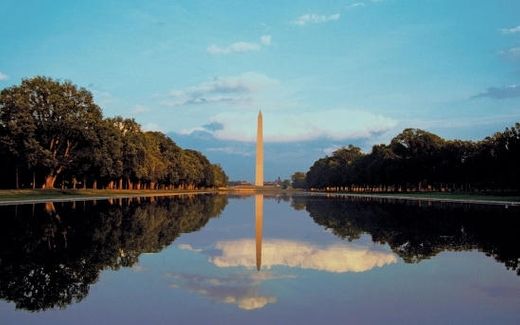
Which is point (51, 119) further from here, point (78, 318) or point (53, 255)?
point (78, 318)

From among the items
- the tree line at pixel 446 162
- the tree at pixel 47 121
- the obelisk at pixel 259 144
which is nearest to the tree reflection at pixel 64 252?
the tree at pixel 47 121

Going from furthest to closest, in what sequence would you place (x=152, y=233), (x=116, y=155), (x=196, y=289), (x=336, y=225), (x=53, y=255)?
1. (x=116, y=155)
2. (x=336, y=225)
3. (x=152, y=233)
4. (x=53, y=255)
5. (x=196, y=289)

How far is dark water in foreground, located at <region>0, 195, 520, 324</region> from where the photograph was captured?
7.86 m

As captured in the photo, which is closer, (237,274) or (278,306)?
(278,306)

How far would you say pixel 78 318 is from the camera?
7527 millimetres

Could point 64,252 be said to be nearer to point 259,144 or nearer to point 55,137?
point 55,137

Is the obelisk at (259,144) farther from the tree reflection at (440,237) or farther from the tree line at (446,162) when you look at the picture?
the tree reflection at (440,237)

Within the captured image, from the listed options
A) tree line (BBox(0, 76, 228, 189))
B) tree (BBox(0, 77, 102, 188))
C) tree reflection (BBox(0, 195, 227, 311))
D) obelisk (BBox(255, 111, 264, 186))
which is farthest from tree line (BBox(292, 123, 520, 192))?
tree reflection (BBox(0, 195, 227, 311))

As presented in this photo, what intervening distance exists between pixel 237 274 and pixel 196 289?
1.77m

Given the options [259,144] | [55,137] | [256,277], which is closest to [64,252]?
[256,277]

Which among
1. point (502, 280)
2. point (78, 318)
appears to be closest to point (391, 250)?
point (502, 280)

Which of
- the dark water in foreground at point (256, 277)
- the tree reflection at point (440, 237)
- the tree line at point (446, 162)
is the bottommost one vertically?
the dark water in foreground at point (256, 277)

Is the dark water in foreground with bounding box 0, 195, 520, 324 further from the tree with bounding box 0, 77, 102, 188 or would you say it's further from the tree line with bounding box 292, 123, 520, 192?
the tree line with bounding box 292, 123, 520, 192

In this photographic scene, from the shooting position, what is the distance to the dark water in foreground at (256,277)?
786 cm
